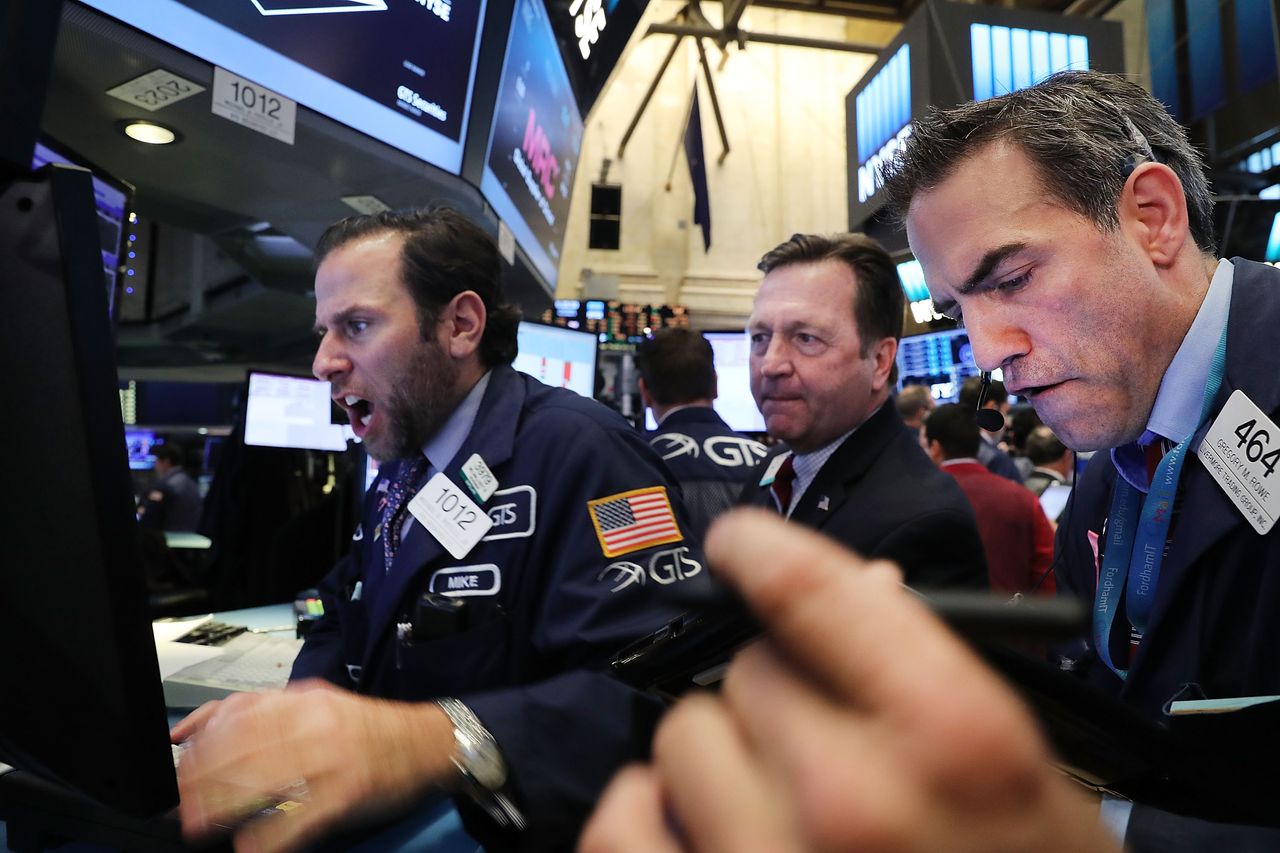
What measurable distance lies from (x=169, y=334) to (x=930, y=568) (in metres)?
6.59

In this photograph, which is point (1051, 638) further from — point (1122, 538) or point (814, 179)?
point (814, 179)

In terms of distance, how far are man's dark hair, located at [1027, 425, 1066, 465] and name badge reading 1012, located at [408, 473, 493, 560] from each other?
Answer: 4.29 meters

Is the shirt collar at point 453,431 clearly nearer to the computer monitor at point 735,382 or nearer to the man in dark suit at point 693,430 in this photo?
the man in dark suit at point 693,430

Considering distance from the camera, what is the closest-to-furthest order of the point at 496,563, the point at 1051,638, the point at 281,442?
the point at 1051,638 < the point at 496,563 < the point at 281,442

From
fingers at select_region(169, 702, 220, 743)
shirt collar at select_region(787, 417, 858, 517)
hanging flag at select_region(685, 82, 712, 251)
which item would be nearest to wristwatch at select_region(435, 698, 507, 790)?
fingers at select_region(169, 702, 220, 743)

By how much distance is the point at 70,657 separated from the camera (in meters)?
0.57

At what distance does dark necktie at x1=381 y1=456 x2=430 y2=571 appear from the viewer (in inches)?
60.4

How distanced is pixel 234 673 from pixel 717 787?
1.60 metres

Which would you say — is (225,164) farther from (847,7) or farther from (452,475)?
(847,7)

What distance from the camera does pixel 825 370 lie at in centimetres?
202

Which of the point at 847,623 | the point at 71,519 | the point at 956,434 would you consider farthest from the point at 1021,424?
the point at 847,623

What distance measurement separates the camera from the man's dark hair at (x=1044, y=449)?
4699mm

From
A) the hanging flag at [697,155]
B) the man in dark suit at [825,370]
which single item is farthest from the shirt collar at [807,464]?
the hanging flag at [697,155]

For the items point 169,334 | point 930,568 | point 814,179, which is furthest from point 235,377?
point 930,568
